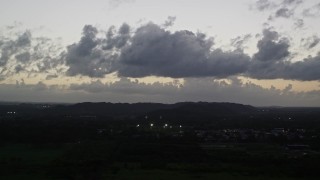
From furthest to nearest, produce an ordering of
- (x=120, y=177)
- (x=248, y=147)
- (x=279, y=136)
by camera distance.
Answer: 1. (x=279, y=136)
2. (x=248, y=147)
3. (x=120, y=177)

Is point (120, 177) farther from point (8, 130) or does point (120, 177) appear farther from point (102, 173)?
point (8, 130)

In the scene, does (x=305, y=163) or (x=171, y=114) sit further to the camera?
(x=171, y=114)

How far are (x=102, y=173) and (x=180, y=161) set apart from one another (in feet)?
51.2

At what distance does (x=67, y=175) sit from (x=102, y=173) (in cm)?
419

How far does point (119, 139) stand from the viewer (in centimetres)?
8756

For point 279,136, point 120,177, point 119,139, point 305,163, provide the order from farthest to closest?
1. point 279,136
2. point 119,139
3. point 305,163
4. point 120,177

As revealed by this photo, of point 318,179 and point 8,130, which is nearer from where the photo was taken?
point 318,179

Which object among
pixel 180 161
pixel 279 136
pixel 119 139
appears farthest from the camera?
pixel 279 136

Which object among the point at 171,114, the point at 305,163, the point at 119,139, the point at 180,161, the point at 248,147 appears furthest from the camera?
the point at 171,114

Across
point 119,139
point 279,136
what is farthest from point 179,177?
point 279,136

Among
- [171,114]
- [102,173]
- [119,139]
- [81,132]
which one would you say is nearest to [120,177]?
[102,173]

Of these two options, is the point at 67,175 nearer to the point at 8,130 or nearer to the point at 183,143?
the point at 183,143

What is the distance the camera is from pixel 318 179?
1908 inches

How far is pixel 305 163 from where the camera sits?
5678 cm
